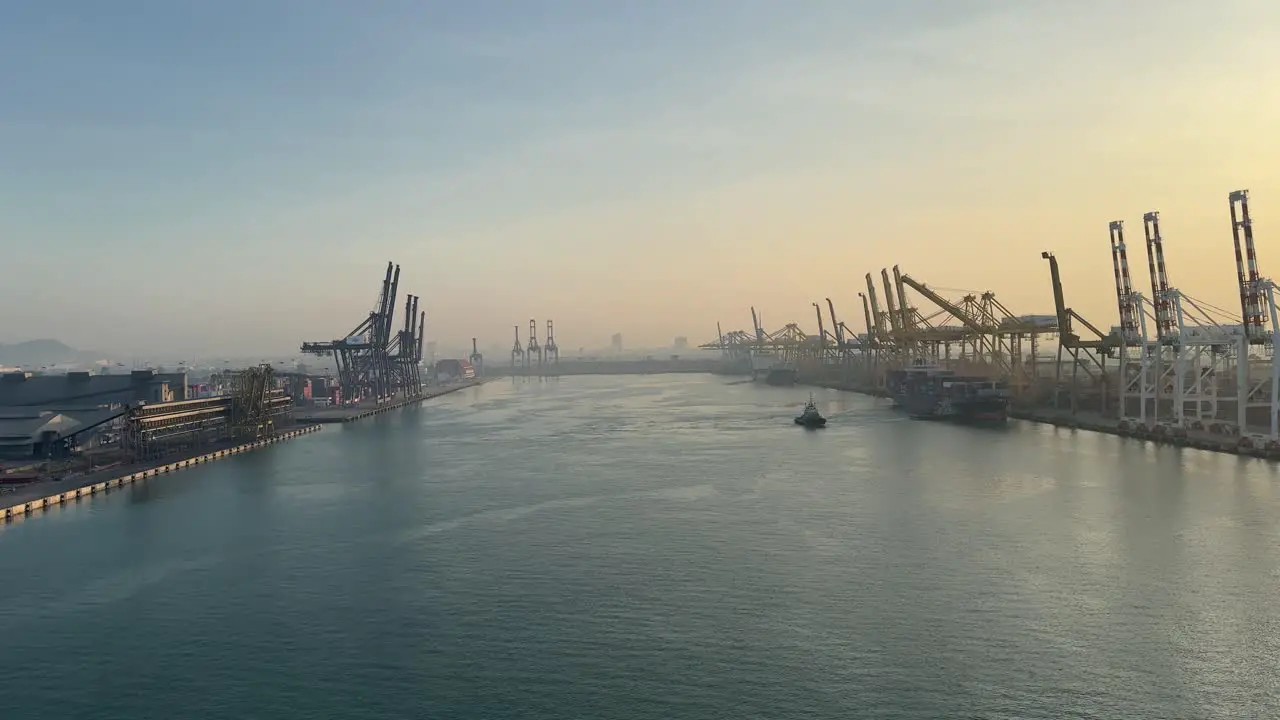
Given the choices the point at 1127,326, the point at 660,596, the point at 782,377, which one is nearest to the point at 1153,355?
the point at 1127,326

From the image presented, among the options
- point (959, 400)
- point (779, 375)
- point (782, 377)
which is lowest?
point (959, 400)

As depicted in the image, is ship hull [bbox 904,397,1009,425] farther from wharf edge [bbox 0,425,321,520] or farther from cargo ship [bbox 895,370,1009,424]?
wharf edge [bbox 0,425,321,520]

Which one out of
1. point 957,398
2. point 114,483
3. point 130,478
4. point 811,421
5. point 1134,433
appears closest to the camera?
point 114,483

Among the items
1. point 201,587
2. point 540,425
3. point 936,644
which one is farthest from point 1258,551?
point 540,425

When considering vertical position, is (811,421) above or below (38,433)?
below

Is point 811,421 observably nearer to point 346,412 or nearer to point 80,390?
point 346,412

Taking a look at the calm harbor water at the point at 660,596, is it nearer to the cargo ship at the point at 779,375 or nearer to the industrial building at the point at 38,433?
the industrial building at the point at 38,433

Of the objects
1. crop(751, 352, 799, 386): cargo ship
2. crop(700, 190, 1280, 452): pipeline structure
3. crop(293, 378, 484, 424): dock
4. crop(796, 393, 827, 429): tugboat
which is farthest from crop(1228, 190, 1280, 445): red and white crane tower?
crop(751, 352, 799, 386): cargo ship
